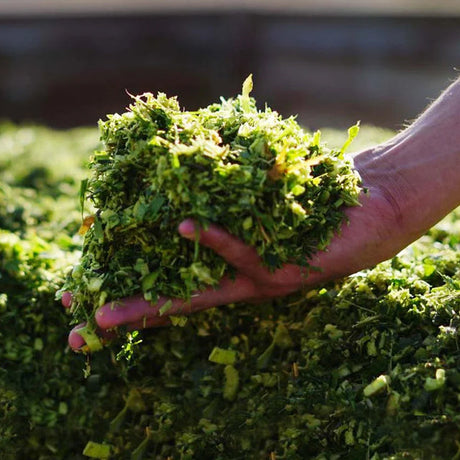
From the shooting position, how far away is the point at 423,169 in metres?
2.66

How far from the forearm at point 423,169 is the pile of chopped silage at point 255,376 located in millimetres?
287

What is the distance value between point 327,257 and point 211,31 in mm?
8079

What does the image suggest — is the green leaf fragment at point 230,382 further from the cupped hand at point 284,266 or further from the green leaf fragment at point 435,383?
the green leaf fragment at point 435,383

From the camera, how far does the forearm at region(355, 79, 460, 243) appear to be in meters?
2.61

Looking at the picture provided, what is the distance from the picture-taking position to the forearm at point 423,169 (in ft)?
8.57

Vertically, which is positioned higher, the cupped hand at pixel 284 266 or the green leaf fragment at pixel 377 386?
the cupped hand at pixel 284 266

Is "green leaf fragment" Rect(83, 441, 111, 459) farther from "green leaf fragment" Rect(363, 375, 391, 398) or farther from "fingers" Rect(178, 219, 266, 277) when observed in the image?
"green leaf fragment" Rect(363, 375, 391, 398)

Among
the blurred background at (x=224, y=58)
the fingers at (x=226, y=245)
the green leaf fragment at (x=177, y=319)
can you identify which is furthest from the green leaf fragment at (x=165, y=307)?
the blurred background at (x=224, y=58)

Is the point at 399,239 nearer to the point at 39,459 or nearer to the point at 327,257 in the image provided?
the point at 327,257

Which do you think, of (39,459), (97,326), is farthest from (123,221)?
→ (39,459)

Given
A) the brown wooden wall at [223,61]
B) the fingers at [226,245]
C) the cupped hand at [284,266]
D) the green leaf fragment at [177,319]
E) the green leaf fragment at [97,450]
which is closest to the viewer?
the fingers at [226,245]

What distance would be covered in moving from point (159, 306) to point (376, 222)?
87 centimetres

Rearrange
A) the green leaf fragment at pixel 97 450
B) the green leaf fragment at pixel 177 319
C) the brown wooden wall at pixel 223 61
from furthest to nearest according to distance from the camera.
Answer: the brown wooden wall at pixel 223 61 < the green leaf fragment at pixel 97 450 < the green leaf fragment at pixel 177 319

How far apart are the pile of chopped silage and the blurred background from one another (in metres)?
6.67
